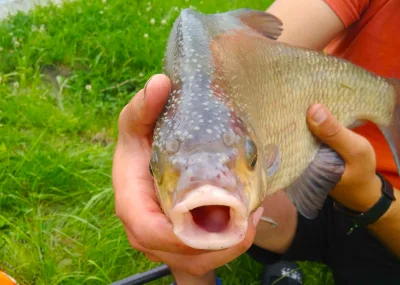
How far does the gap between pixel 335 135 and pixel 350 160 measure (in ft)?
0.43

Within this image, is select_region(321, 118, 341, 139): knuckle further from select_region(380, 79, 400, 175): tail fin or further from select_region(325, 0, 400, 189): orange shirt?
select_region(325, 0, 400, 189): orange shirt

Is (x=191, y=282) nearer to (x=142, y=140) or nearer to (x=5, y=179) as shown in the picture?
(x=142, y=140)

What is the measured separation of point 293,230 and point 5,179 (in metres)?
1.10

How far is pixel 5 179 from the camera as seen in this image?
2.17m

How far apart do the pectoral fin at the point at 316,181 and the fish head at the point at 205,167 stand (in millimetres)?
446

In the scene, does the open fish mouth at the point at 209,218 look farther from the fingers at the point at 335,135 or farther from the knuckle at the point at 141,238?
the fingers at the point at 335,135

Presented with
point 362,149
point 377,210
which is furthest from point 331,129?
point 377,210

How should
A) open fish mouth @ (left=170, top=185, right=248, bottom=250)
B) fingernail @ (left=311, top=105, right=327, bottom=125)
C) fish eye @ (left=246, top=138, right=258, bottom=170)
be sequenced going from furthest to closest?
fingernail @ (left=311, top=105, right=327, bottom=125) → fish eye @ (left=246, top=138, right=258, bottom=170) → open fish mouth @ (left=170, top=185, right=248, bottom=250)

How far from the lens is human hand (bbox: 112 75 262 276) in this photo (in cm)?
111

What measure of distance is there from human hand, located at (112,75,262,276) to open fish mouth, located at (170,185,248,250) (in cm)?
25

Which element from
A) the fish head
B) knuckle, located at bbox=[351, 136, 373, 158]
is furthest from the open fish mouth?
knuckle, located at bbox=[351, 136, 373, 158]

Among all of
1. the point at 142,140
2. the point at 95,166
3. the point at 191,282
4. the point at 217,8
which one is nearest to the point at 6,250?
the point at 95,166

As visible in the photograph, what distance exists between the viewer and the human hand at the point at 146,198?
1114 mm

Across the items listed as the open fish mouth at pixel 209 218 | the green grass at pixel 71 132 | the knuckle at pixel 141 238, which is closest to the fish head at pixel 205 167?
the open fish mouth at pixel 209 218
